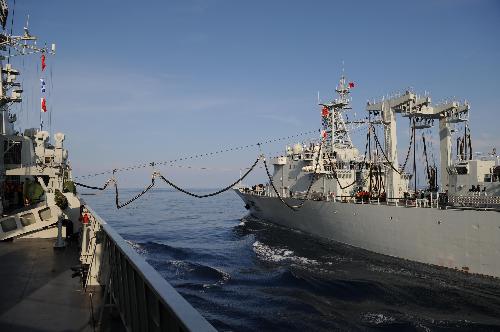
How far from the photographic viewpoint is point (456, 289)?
663 inches

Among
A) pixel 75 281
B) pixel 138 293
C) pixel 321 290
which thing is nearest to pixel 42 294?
pixel 75 281

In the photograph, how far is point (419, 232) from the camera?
67.6 ft

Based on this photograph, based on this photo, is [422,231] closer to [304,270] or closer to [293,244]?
[304,270]

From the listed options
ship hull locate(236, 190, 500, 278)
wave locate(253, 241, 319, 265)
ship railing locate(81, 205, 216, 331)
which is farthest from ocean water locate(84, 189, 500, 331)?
ship railing locate(81, 205, 216, 331)

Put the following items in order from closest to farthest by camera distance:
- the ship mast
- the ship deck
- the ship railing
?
the ship railing → the ship deck → the ship mast

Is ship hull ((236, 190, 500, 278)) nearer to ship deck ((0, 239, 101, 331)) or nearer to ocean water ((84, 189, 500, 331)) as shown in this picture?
ocean water ((84, 189, 500, 331))

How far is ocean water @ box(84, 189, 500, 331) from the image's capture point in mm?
12887

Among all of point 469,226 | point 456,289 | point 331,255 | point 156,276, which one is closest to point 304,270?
point 331,255

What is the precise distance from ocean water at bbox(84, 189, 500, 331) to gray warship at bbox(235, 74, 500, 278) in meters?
1.05

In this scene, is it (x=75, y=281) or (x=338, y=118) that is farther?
(x=338, y=118)

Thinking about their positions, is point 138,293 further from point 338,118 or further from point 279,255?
point 338,118

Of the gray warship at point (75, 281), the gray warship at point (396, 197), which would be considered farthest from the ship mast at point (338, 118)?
the gray warship at point (75, 281)

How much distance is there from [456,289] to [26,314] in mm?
17433

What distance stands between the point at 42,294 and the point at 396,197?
2327 centimetres
